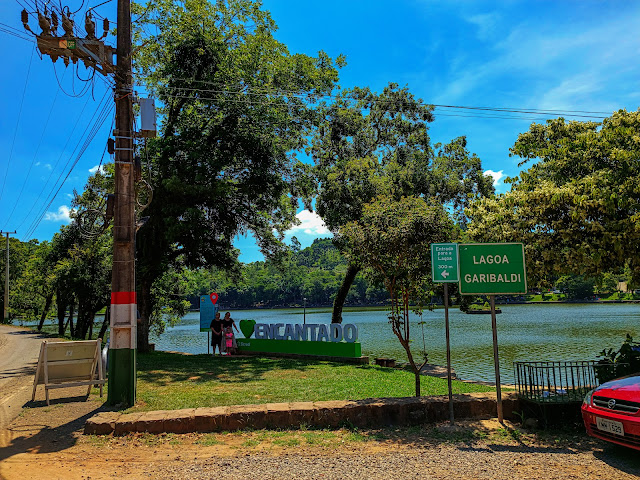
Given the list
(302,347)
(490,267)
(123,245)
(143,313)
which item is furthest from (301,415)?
(143,313)

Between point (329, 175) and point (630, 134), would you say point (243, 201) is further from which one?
point (630, 134)

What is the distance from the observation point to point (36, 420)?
7.20 meters

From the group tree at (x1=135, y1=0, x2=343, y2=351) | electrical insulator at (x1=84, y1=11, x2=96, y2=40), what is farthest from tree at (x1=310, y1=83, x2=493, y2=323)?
electrical insulator at (x1=84, y1=11, x2=96, y2=40)

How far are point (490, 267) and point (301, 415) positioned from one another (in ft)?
12.2

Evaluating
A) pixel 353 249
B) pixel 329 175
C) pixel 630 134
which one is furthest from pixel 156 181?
pixel 630 134

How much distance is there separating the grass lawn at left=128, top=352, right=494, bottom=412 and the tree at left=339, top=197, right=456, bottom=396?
104 inches

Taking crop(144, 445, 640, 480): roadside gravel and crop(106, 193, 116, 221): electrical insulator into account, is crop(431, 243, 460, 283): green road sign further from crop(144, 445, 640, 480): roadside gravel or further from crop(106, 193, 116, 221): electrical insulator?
crop(106, 193, 116, 221): electrical insulator

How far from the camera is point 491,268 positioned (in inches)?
289

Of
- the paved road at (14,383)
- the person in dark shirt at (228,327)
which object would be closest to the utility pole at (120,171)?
the paved road at (14,383)

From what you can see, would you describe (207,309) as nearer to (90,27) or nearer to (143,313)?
(143,313)

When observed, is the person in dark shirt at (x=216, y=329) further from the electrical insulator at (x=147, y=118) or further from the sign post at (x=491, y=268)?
the sign post at (x=491, y=268)

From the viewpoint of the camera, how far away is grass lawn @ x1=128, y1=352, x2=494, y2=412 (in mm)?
8891

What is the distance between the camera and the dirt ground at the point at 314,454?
5.18m

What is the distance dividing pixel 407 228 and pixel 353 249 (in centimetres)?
118
